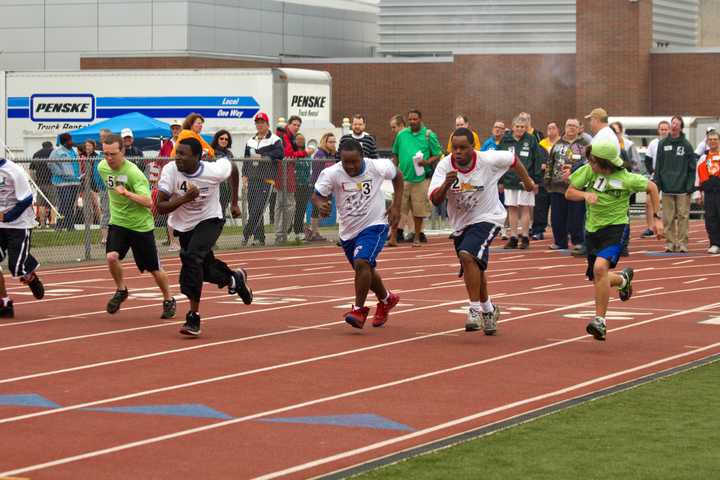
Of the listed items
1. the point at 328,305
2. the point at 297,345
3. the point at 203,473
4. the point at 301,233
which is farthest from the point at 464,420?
the point at 301,233

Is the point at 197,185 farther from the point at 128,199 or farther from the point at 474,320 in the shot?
the point at 474,320

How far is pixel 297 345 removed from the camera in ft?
42.4

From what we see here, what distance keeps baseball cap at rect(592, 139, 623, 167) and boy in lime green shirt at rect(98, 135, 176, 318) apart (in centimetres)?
415

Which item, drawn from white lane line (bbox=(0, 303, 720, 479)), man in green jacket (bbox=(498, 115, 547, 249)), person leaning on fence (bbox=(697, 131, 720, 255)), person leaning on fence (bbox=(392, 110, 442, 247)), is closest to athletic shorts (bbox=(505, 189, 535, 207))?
man in green jacket (bbox=(498, 115, 547, 249))

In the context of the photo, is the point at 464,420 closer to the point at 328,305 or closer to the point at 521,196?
the point at 328,305

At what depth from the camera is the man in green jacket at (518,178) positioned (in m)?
24.8

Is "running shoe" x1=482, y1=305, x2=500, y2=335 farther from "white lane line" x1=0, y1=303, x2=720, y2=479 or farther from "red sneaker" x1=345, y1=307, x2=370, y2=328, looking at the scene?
"red sneaker" x1=345, y1=307, x2=370, y2=328

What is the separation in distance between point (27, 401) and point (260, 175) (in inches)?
611

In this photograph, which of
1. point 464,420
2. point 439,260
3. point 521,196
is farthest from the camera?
point 521,196

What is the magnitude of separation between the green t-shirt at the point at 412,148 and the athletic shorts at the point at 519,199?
1308 millimetres

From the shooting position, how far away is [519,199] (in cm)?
2484

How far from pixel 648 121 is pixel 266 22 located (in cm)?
1543

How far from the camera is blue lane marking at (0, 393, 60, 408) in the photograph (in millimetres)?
9922

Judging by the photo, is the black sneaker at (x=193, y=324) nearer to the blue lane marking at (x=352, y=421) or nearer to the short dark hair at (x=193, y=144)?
the short dark hair at (x=193, y=144)
